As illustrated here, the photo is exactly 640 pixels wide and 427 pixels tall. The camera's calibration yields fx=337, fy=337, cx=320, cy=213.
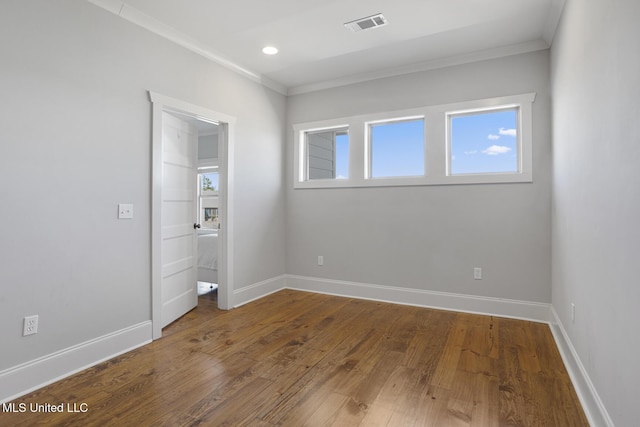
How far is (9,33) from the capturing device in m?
2.05

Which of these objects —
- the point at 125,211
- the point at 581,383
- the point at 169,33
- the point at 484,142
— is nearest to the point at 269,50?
the point at 169,33

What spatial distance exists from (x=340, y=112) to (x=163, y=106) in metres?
2.19

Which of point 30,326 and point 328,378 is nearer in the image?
point 30,326

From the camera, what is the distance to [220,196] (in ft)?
12.5

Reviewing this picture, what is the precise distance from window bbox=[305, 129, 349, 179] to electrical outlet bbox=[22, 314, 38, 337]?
130 inches

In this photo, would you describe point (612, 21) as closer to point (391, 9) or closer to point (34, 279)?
point (391, 9)

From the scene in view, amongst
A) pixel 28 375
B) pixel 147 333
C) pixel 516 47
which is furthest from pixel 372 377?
pixel 516 47

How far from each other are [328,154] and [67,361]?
350cm

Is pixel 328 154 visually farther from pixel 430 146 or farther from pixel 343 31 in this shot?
pixel 343 31

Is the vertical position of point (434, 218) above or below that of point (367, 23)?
below

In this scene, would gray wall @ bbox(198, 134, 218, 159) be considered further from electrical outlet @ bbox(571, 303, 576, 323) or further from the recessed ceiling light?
electrical outlet @ bbox(571, 303, 576, 323)

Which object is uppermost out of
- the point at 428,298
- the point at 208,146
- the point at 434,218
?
the point at 208,146

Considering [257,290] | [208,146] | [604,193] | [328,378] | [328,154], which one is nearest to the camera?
[604,193]

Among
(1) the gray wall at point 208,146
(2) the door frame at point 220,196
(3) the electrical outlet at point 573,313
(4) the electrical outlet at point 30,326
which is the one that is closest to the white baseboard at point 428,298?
(3) the electrical outlet at point 573,313
